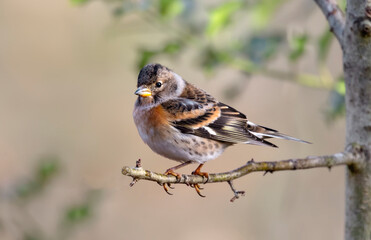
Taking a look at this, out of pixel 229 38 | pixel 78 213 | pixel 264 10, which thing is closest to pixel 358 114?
pixel 264 10

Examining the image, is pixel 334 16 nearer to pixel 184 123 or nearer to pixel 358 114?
pixel 358 114

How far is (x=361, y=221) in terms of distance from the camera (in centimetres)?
296

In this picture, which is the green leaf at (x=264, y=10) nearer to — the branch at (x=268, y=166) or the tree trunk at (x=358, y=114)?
the tree trunk at (x=358, y=114)

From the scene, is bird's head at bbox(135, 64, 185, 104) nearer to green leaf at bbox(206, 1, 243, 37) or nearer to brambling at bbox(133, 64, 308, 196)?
brambling at bbox(133, 64, 308, 196)

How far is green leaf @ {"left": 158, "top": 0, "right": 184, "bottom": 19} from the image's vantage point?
159 inches

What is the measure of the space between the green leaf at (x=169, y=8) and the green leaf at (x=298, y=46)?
888 millimetres

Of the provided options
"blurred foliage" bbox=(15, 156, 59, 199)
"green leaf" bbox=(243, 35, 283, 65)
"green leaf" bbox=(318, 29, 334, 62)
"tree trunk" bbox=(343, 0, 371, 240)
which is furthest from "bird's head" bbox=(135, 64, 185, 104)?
"tree trunk" bbox=(343, 0, 371, 240)

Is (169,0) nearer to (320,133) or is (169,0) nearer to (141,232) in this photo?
(320,133)

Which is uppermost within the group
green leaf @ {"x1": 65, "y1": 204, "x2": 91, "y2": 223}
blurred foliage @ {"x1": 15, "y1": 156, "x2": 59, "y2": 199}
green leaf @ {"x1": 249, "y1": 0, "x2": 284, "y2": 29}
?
green leaf @ {"x1": 249, "y1": 0, "x2": 284, "y2": 29}

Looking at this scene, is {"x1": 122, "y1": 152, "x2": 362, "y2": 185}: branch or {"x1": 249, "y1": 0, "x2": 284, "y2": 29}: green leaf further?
{"x1": 249, "y1": 0, "x2": 284, "y2": 29}: green leaf

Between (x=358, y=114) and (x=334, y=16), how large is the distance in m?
0.58

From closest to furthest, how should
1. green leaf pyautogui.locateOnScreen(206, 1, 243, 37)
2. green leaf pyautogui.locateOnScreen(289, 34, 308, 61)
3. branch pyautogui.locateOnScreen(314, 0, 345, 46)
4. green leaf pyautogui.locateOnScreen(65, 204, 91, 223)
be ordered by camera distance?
branch pyautogui.locateOnScreen(314, 0, 345, 46)
green leaf pyautogui.locateOnScreen(289, 34, 308, 61)
green leaf pyautogui.locateOnScreen(206, 1, 243, 37)
green leaf pyautogui.locateOnScreen(65, 204, 91, 223)

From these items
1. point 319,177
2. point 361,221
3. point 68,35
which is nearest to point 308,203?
point 319,177

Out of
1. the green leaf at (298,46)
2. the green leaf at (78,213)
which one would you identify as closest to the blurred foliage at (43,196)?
the green leaf at (78,213)
